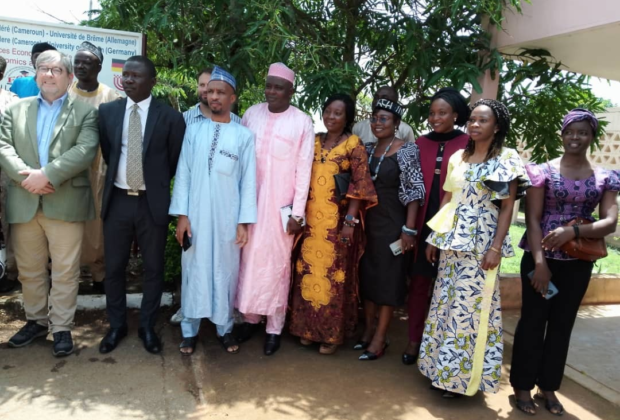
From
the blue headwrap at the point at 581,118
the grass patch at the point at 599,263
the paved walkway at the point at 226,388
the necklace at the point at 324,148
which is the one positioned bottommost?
the paved walkway at the point at 226,388

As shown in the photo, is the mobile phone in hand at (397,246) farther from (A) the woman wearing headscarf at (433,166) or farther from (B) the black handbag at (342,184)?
(B) the black handbag at (342,184)

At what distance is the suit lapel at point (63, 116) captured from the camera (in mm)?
3408

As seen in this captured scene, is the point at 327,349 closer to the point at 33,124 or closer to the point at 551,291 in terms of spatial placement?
the point at 551,291

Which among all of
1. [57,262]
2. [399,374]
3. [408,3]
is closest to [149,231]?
[57,262]

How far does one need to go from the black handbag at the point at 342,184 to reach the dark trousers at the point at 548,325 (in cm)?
122

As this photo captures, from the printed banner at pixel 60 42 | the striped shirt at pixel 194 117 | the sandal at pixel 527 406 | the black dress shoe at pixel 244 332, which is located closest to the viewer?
the sandal at pixel 527 406

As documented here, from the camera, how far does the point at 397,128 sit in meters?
3.81

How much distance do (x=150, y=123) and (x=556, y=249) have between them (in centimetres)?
262

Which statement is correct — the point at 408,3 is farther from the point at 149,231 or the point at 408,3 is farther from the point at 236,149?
the point at 149,231

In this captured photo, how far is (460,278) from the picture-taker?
10.5 ft

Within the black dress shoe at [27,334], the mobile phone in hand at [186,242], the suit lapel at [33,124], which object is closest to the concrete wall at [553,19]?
the mobile phone in hand at [186,242]

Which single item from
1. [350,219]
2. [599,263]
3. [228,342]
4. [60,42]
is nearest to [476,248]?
[350,219]

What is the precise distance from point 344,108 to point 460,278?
1.37m

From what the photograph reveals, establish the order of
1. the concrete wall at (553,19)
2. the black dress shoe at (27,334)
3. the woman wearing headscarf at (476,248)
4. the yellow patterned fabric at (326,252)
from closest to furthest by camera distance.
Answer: the woman wearing headscarf at (476,248) < the black dress shoe at (27,334) < the yellow patterned fabric at (326,252) < the concrete wall at (553,19)
